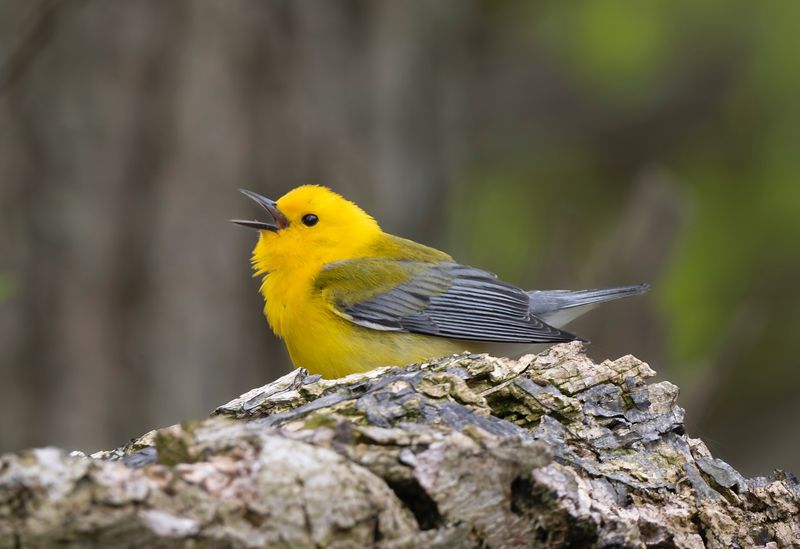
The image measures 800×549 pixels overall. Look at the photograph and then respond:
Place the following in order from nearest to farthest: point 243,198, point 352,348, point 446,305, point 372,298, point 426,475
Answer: point 426,475 < point 352,348 < point 372,298 < point 446,305 < point 243,198

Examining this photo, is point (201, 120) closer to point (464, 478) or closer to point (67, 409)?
point (67, 409)

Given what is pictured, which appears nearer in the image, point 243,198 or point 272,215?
point 272,215

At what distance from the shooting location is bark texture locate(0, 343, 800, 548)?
2523 mm

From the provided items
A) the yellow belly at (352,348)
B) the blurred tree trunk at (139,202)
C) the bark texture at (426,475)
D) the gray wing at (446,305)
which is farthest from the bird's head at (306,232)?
the bark texture at (426,475)

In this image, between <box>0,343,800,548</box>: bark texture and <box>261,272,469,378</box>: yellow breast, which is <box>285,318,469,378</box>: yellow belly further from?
<box>0,343,800,548</box>: bark texture

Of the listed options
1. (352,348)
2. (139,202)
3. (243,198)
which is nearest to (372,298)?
(352,348)

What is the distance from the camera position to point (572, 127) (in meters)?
11.9

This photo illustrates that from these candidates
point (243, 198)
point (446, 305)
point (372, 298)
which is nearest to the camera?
point (372, 298)

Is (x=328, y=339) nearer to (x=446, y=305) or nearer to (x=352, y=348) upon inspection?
(x=352, y=348)

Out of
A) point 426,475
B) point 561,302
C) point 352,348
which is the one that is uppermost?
point 561,302

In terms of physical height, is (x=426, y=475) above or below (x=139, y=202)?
below

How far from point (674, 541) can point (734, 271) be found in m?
7.55

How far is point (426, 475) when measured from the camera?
2.91 m

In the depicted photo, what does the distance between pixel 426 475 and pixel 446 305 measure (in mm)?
3720
